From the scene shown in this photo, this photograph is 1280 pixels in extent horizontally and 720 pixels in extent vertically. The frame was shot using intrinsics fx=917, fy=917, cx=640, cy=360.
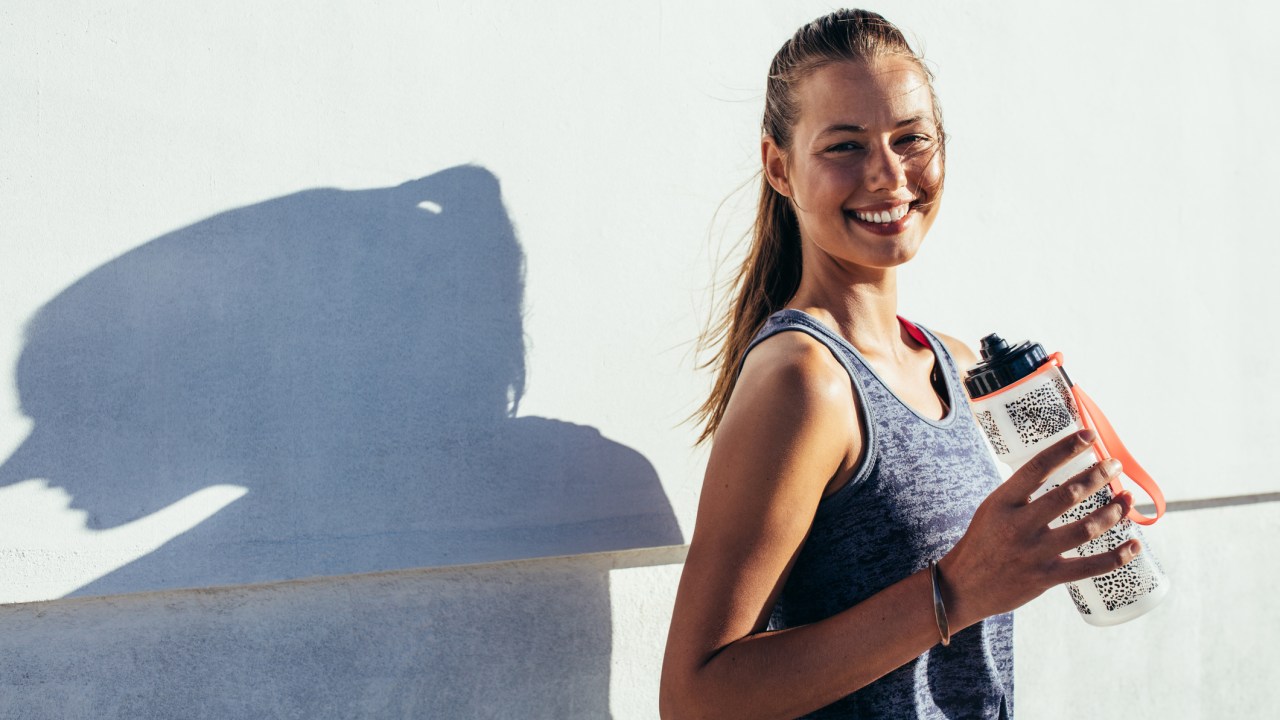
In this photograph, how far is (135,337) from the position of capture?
43.9 inches

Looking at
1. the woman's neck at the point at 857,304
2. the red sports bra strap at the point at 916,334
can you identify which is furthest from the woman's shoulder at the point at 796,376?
the red sports bra strap at the point at 916,334

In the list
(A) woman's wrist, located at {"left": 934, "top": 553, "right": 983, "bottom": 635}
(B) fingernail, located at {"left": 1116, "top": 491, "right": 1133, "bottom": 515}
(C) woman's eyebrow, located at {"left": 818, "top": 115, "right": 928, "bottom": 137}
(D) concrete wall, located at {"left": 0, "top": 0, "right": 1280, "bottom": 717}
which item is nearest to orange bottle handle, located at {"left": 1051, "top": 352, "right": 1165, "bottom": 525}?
(B) fingernail, located at {"left": 1116, "top": 491, "right": 1133, "bottom": 515}

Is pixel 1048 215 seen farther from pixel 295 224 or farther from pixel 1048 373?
pixel 295 224

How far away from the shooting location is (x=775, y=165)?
49.4 inches

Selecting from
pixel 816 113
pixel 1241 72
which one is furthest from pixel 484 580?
pixel 1241 72

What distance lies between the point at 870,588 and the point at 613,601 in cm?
50

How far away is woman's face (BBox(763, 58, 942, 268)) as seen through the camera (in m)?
1.13

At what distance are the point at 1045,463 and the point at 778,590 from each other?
304 mm

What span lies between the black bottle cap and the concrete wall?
53 cm

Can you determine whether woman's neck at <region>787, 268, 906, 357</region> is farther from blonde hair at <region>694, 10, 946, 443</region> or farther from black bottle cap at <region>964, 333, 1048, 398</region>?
Answer: black bottle cap at <region>964, 333, 1048, 398</region>

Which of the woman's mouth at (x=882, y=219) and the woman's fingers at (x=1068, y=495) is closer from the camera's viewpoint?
the woman's fingers at (x=1068, y=495)

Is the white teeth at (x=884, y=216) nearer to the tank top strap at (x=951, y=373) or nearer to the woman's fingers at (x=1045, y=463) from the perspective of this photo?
the tank top strap at (x=951, y=373)

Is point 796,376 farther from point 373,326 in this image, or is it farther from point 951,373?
point 373,326

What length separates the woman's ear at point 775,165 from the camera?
1.24m
